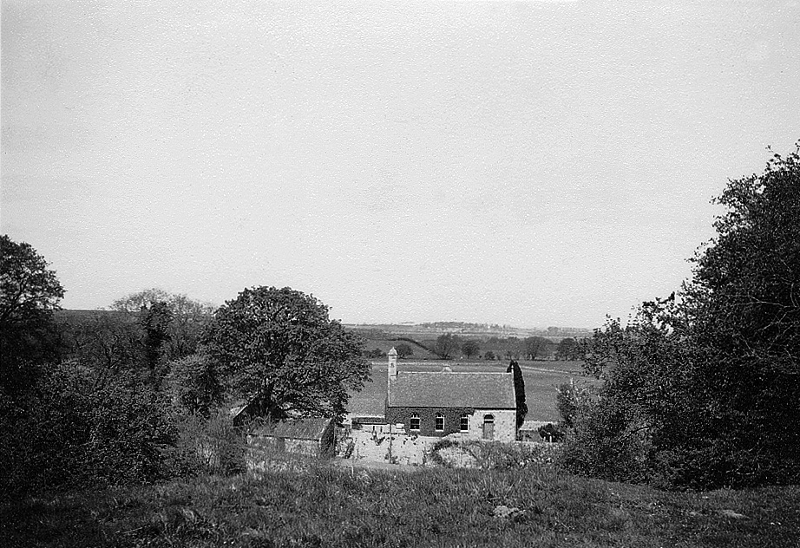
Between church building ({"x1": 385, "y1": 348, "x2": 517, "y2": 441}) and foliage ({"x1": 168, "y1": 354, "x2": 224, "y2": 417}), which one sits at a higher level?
foliage ({"x1": 168, "y1": 354, "x2": 224, "y2": 417})

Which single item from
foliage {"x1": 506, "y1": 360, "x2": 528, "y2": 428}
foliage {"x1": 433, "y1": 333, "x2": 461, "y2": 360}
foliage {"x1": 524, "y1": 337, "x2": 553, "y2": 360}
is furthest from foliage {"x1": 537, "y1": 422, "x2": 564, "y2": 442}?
foliage {"x1": 524, "y1": 337, "x2": 553, "y2": 360}

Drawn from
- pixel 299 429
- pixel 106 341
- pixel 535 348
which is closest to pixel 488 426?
pixel 299 429

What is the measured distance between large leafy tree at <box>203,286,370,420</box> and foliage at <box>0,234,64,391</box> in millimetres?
7668

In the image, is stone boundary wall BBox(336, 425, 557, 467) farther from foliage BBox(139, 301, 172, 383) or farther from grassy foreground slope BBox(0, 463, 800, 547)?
grassy foreground slope BBox(0, 463, 800, 547)

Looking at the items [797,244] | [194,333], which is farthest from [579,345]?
[194,333]

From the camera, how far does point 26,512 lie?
973 centimetres

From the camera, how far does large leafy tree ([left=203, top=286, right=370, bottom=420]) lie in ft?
95.2

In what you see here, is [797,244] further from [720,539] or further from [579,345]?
[579,345]

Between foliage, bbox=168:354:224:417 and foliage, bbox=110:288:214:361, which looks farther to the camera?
foliage, bbox=110:288:214:361

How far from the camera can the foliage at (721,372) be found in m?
Answer: 15.7

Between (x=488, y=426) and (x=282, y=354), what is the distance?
18.6 meters

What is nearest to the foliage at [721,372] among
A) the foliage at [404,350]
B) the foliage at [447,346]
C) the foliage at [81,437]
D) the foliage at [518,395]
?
the foliage at [81,437]

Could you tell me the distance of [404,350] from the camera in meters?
103

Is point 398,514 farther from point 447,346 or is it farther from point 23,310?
point 447,346
